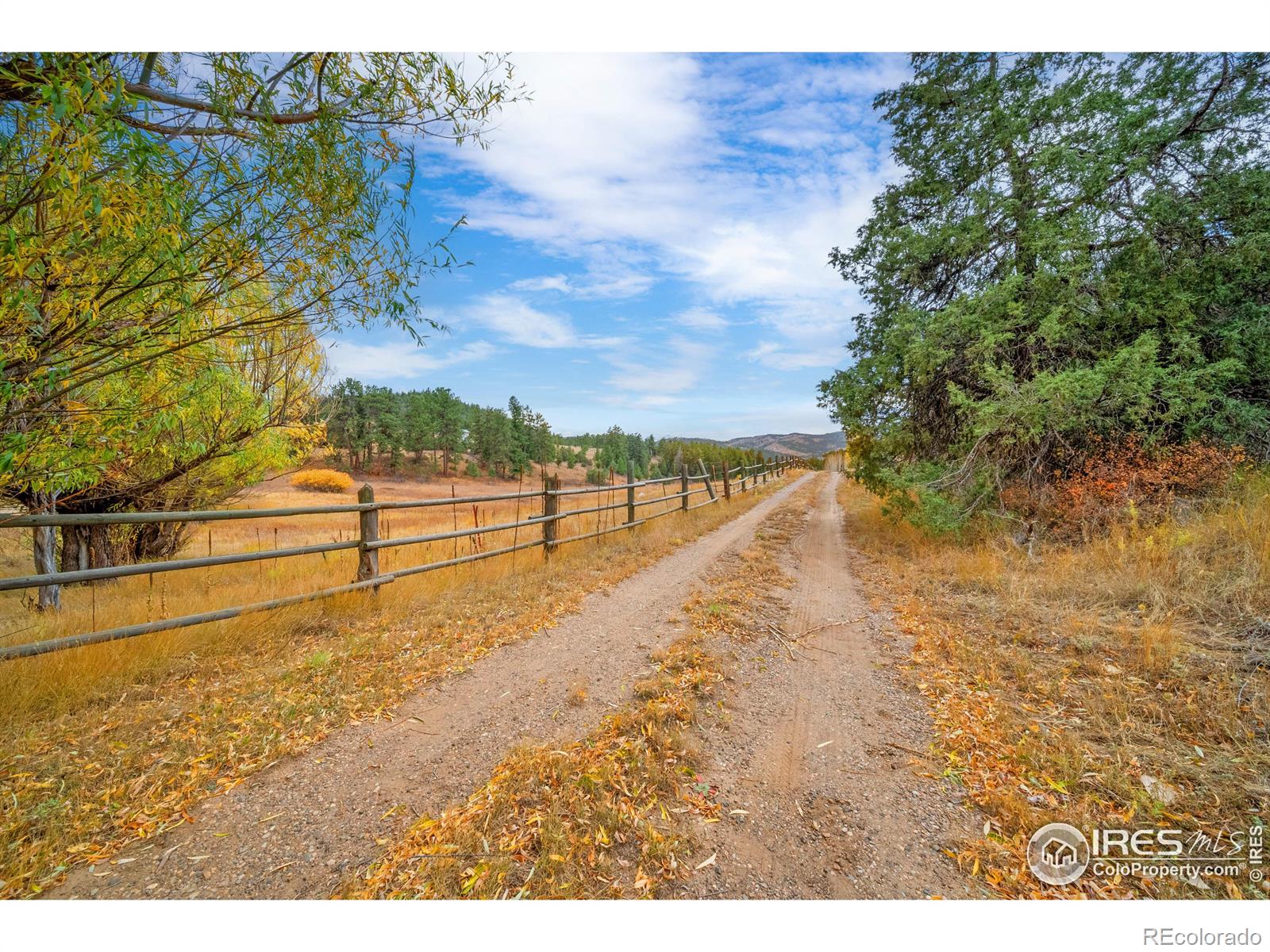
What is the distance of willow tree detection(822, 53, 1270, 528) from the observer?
5.84 meters

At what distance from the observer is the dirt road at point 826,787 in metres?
1.82

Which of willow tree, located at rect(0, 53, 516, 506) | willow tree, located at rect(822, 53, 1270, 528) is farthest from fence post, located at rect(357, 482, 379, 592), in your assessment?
willow tree, located at rect(822, 53, 1270, 528)

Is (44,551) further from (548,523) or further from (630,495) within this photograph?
(630,495)

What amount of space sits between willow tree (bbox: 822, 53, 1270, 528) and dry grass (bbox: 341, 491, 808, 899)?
20.7 feet

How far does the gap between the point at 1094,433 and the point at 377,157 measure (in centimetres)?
960

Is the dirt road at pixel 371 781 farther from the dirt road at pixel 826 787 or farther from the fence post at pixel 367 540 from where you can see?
the fence post at pixel 367 540

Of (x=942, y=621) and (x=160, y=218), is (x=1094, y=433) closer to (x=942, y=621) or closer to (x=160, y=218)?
(x=942, y=621)

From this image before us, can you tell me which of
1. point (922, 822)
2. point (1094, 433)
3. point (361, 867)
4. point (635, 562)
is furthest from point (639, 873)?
point (1094, 433)

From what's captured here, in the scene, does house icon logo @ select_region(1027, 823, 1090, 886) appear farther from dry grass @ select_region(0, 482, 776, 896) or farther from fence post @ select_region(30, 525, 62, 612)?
fence post @ select_region(30, 525, 62, 612)

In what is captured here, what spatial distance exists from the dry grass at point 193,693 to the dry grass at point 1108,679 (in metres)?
3.70

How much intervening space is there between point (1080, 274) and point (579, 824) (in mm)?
9551

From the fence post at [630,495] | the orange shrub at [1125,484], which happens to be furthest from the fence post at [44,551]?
the orange shrub at [1125,484]

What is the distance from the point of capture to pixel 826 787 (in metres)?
2.36

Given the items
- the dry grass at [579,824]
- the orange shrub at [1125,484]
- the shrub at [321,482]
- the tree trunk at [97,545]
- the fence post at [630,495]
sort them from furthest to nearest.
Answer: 1. the shrub at [321,482]
2. the fence post at [630,495]
3. the tree trunk at [97,545]
4. the orange shrub at [1125,484]
5. the dry grass at [579,824]
